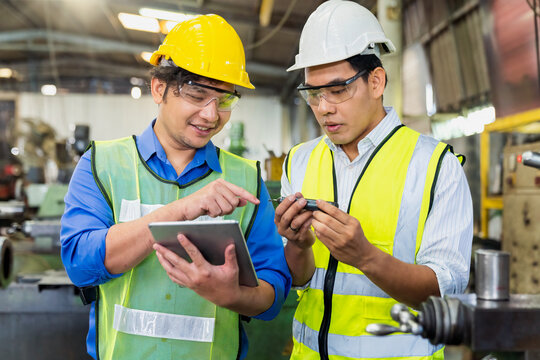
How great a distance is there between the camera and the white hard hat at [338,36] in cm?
157

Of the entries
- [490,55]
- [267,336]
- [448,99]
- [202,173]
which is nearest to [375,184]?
[202,173]

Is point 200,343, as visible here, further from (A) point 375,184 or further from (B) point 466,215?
(B) point 466,215

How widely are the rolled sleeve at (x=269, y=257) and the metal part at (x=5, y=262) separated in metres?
1.60

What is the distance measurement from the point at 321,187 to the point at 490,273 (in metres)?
0.80

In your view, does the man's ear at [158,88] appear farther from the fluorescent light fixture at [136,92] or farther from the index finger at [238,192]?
the fluorescent light fixture at [136,92]

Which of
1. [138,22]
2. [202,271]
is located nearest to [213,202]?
[202,271]

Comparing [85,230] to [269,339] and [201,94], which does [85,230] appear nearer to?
[201,94]

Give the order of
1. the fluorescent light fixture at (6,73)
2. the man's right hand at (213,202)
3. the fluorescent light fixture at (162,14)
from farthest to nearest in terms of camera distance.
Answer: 1. the fluorescent light fixture at (6,73)
2. the fluorescent light fixture at (162,14)
3. the man's right hand at (213,202)

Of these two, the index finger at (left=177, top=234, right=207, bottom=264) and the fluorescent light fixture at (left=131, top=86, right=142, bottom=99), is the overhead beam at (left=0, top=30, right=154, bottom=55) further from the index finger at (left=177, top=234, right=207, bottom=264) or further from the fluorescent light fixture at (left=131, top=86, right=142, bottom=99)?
the index finger at (left=177, top=234, right=207, bottom=264)

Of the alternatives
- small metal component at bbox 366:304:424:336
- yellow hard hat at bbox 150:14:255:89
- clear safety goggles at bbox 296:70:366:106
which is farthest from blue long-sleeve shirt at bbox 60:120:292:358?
small metal component at bbox 366:304:424:336

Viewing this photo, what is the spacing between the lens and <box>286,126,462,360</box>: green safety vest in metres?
1.44

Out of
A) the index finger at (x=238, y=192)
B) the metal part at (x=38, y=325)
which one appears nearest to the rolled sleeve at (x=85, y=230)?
the index finger at (x=238, y=192)

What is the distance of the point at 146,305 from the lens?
137 centimetres

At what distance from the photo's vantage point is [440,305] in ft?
2.82
